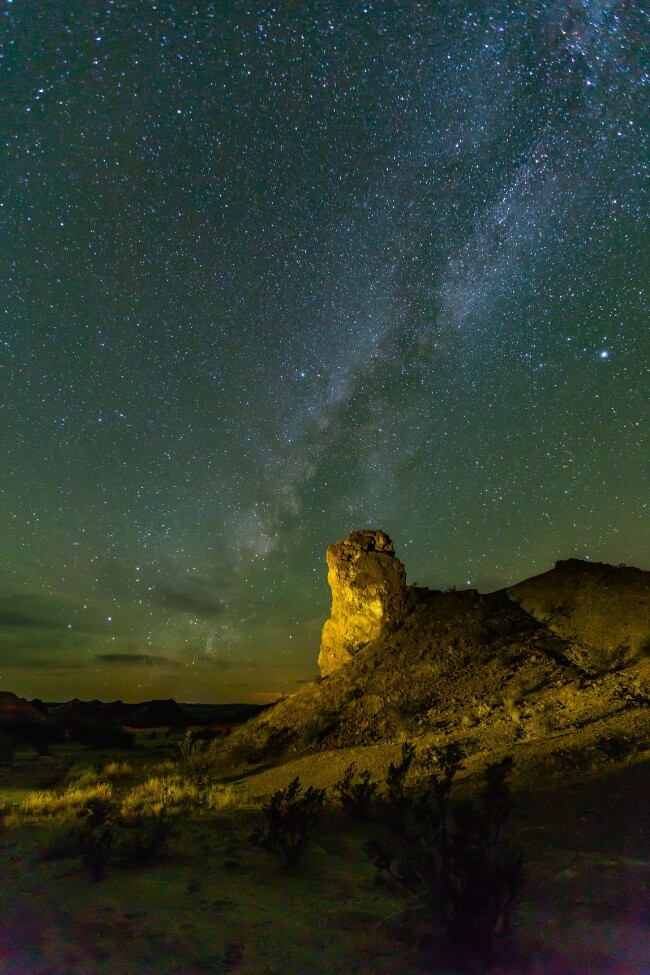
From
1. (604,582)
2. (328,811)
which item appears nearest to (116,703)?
(604,582)

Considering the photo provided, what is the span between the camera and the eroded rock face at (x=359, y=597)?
28.8 meters

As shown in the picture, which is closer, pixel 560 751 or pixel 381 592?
pixel 560 751

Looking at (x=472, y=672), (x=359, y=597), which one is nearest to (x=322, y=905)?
(x=472, y=672)

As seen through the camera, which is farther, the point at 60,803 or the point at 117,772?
the point at 117,772

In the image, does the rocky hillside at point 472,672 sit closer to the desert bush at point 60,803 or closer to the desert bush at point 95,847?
the desert bush at point 60,803

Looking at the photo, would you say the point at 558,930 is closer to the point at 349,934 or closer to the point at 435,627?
the point at 349,934

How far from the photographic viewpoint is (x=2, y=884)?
8.68 metres

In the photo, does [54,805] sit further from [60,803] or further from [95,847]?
[95,847]

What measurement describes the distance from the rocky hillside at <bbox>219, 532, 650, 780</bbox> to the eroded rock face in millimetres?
63

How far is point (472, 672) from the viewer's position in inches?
872

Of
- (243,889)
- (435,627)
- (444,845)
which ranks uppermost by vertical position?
(435,627)

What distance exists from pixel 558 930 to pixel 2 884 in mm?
7593

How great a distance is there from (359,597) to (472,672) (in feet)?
27.3

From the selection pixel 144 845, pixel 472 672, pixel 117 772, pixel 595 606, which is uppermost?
pixel 595 606
